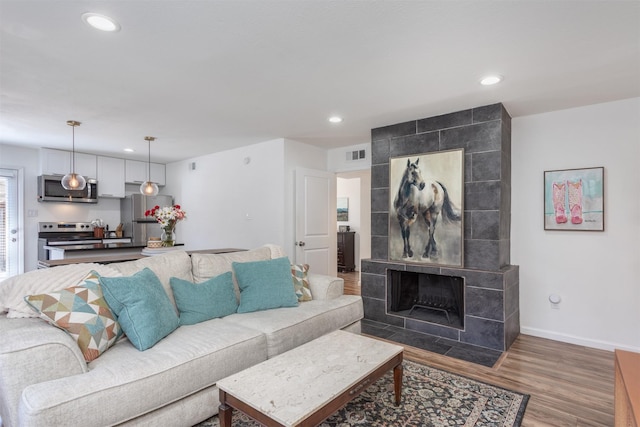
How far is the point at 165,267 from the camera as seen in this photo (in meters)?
2.58

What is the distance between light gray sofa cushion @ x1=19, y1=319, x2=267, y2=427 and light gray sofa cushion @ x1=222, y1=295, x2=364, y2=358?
0.38 feet

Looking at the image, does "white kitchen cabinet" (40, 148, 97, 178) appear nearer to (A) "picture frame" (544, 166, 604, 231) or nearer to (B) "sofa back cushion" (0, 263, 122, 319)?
(B) "sofa back cushion" (0, 263, 122, 319)

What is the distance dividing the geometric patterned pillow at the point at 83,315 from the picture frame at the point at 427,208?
293 cm

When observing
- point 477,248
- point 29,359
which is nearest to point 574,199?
point 477,248

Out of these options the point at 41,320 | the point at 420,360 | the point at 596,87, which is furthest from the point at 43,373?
the point at 596,87

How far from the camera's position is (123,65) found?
2.44m

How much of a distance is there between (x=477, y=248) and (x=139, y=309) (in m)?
3.07

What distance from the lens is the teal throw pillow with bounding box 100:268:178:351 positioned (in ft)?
6.41

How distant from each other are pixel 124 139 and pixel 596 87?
5587 mm

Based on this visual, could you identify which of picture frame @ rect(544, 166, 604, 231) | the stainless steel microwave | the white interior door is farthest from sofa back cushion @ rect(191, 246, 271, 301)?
the stainless steel microwave

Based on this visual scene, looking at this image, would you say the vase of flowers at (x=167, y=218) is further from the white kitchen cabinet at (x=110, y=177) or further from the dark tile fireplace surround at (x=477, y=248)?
the dark tile fireplace surround at (x=477, y=248)

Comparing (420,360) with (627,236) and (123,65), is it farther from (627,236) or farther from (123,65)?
(123,65)

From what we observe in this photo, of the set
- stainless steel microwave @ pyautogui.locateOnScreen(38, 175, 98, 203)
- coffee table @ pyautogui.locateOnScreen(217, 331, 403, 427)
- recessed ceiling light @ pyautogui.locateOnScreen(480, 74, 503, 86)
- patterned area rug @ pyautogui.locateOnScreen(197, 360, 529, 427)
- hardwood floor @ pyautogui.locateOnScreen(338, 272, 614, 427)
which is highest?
recessed ceiling light @ pyautogui.locateOnScreen(480, 74, 503, 86)

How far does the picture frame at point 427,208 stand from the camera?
348cm
